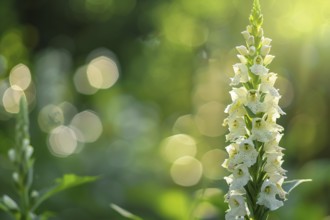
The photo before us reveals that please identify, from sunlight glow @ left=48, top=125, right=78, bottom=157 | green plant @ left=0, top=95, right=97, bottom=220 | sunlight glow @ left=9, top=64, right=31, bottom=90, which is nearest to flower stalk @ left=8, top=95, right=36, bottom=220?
green plant @ left=0, top=95, right=97, bottom=220

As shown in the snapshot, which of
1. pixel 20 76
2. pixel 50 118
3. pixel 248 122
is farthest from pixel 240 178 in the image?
pixel 20 76

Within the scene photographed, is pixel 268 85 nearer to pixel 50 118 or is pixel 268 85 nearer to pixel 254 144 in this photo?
pixel 254 144

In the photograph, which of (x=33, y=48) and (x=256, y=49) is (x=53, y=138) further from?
(x=256, y=49)

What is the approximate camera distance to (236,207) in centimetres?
211

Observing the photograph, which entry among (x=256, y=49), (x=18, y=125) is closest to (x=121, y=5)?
(x=18, y=125)

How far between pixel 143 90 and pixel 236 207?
7.55m

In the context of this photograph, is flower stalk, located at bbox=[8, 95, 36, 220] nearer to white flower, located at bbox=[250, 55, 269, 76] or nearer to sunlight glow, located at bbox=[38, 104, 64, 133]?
white flower, located at bbox=[250, 55, 269, 76]

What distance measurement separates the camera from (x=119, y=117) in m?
8.82

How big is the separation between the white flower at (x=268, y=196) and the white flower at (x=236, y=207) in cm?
5

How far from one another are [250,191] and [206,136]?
624cm

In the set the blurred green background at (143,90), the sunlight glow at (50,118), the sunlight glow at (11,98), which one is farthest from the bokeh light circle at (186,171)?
the sunlight glow at (11,98)

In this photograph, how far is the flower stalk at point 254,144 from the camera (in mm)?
2086

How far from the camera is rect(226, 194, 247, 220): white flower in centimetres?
210

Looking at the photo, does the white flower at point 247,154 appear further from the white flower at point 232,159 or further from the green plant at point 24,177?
the green plant at point 24,177
